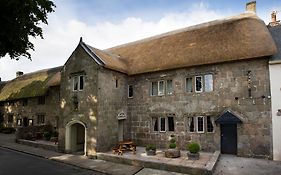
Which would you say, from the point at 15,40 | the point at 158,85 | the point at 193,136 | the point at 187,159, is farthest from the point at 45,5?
the point at 193,136

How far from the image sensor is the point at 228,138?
16.8 meters

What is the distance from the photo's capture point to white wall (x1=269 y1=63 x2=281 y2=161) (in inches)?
597

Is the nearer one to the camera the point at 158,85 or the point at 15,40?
the point at 15,40

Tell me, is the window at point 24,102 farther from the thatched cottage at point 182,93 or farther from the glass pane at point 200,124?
the glass pane at point 200,124

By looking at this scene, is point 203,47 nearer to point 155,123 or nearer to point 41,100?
point 155,123

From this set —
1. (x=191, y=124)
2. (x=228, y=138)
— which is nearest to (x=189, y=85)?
(x=191, y=124)

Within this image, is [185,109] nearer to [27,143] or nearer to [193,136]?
[193,136]

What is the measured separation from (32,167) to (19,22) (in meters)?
9.75

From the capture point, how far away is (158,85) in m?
20.3

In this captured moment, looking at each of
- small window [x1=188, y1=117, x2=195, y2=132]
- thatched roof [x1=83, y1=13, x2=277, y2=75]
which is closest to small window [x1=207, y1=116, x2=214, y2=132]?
small window [x1=188, y1=117, x2=195, y2=132]

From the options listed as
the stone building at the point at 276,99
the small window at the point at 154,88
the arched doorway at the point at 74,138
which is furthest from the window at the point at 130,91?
the stone building at the point at 276,99

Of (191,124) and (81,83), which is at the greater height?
(81,83)

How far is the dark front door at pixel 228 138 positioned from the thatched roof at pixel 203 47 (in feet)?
16.4

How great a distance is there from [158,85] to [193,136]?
211 inches
